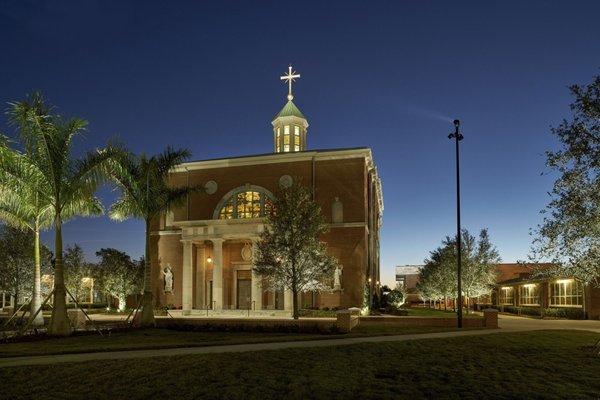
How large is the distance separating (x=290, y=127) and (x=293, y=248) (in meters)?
24.8

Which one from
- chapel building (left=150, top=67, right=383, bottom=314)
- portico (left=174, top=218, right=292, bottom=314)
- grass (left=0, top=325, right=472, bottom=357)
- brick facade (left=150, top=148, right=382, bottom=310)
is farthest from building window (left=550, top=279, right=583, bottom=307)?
grass (left=0, top=325, right=472, bottom=357)

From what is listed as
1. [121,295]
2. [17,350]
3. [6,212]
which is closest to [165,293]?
[121,295]

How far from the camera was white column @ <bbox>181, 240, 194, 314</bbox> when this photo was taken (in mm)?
42844

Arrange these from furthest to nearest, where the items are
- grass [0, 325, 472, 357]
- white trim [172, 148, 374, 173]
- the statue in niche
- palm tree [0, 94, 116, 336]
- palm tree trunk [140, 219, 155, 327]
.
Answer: white trim [172, 148, 374, 173]
the statue in niche
palm tree trunk [140, 219, 155, 327]
palm tree [0, 94, 116, 336]
grass [0, 325, 472, 357]

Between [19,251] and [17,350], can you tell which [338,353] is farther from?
[19,251]

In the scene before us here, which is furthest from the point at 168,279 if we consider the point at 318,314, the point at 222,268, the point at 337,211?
the point at 318,314

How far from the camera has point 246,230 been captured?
4191 centimetres

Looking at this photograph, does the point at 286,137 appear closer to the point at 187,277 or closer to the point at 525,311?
the point at 187,277

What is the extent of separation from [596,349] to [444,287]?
36.5 m

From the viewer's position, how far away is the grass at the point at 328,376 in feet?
33.9

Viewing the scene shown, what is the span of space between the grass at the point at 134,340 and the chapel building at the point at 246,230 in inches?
709

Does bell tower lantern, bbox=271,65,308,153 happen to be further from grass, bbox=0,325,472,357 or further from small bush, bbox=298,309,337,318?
grass, bbox=0,325,472,357

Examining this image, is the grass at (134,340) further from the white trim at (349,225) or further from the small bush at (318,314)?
the white trim at (349,225)

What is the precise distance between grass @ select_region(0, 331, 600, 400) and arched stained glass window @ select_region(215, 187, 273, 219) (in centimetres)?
3154
